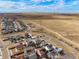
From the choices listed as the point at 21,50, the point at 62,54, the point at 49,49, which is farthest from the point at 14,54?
the point at 62,54

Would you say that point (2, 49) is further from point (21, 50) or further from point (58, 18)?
point (58, 18)

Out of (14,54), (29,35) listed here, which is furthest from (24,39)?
(14,54)

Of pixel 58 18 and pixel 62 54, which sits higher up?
pixel 58 18

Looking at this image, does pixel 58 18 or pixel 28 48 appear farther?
pixel 58 18

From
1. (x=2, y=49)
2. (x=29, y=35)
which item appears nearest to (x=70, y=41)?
(x=29, y=35)

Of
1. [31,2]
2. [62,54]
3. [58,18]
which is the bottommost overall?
[62,54]

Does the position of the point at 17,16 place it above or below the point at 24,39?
above

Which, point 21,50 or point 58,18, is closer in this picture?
point 21,50

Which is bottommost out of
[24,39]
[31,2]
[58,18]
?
[24,39]

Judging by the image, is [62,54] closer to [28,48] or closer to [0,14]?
[28,48]
